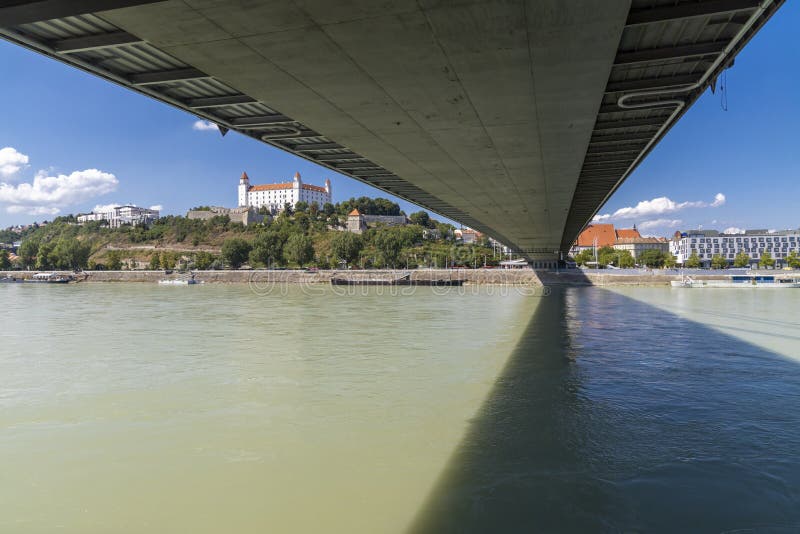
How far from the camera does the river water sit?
5348 mm

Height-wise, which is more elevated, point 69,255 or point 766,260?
point 69,255

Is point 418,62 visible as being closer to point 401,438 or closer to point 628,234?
point 401,438

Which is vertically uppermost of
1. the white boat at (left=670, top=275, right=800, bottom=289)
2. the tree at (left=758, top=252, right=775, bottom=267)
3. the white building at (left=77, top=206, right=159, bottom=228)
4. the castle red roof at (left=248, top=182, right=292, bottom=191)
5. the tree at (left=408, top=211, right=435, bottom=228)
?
the castle red roof at (left=248, top=182, right=292, bottom=191)

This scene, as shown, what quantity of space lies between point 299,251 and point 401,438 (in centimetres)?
8456

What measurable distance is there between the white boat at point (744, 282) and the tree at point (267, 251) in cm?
6644

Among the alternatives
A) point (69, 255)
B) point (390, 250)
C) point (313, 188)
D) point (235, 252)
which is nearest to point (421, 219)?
point (313, 188)

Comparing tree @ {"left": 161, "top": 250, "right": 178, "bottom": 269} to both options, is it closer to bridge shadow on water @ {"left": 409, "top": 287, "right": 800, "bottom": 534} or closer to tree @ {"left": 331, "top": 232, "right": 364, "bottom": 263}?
Answer: tree @ {"left": 331, "top": 232, "right": 364, "bottom": 263}

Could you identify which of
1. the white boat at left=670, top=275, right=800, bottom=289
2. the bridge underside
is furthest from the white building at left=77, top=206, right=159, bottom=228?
the bridge underside

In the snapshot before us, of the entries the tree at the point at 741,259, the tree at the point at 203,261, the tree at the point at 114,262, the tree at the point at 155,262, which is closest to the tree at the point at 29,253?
the tree at the point at 114,262

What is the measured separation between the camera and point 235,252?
95.2m

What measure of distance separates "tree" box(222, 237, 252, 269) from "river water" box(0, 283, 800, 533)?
81.7 m

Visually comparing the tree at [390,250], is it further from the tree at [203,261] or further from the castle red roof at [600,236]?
the castle red roof at [600,236]

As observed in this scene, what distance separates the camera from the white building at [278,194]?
482 ft

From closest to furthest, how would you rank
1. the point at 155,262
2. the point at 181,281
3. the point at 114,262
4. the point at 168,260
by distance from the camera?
the point at 181,281, the point at 114,262, the point at 168,260, the point at 155,262
